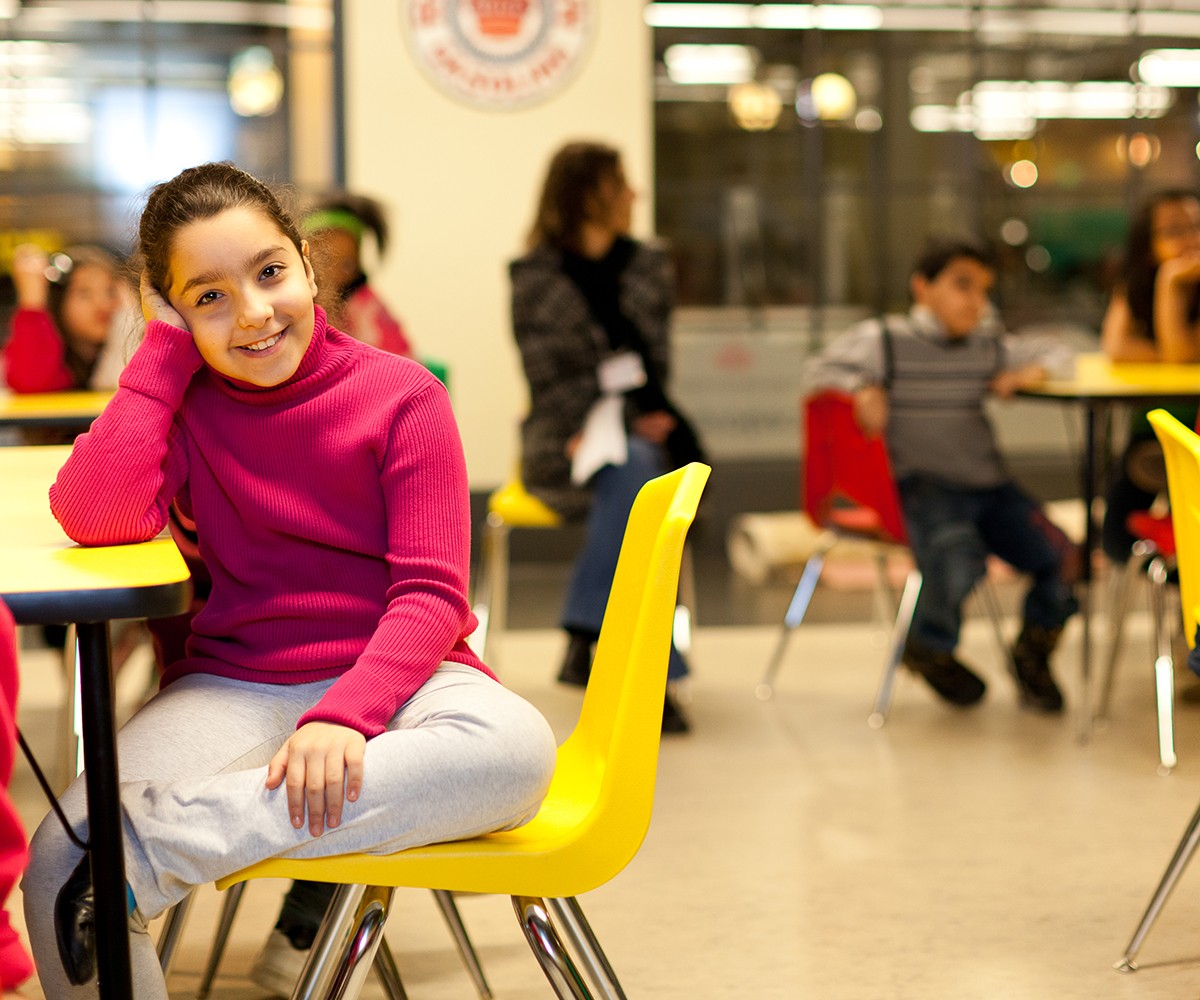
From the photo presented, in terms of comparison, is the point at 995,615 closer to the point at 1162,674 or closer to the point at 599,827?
the point at 1162,674

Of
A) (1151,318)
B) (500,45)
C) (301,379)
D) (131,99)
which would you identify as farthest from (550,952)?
(131,99)

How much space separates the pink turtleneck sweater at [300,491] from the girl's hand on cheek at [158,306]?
3 cm

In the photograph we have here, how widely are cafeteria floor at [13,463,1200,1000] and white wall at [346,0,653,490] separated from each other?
1802mm

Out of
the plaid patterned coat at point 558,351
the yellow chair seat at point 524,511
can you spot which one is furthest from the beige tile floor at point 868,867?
the plaid patterned coat at point 558,351

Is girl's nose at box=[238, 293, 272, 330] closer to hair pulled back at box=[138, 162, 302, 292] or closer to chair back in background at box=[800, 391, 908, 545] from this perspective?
hair pulled back at box=[138, 162, 302, 292]

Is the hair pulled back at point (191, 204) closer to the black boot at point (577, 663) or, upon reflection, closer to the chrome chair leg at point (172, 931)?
the chrome chair leg at point (172, 931)

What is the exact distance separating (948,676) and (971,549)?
0.31 m

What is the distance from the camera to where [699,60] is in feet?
19.9

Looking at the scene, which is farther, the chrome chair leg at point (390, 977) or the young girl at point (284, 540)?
the chrome chair leg at point (390, 977)

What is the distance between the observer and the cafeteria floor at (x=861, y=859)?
200 centimetres

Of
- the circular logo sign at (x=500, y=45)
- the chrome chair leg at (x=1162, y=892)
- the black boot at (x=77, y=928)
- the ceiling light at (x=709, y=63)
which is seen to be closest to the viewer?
the black boot at (x=77, y=928)

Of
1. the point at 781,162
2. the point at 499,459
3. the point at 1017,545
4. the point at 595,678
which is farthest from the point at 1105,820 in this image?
the point at 781,162

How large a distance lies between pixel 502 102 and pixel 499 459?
4.28 feet

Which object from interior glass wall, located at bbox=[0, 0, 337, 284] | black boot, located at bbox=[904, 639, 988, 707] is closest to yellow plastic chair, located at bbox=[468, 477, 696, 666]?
black boot, located at bbox=[904, 639, 988, 707]
